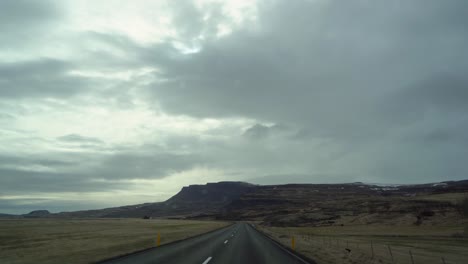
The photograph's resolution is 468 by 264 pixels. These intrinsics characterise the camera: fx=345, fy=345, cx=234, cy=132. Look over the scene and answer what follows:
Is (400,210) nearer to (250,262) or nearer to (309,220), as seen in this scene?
(309,220)

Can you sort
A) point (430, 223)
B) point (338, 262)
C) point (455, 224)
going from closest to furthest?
point (338, 262)
point (455, 224)
point (430, 223)

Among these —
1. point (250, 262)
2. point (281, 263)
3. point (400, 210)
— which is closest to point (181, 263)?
point (250, 262)

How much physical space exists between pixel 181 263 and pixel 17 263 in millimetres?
10172

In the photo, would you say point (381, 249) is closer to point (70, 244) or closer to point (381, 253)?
point (381, 253)

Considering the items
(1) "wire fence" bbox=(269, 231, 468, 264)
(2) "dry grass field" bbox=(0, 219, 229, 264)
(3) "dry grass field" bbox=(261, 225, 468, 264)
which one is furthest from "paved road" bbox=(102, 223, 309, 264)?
(1) "wire fence" bbox=(269, 231, 468, 264)

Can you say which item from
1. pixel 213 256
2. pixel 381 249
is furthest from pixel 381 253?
pixel 213 256

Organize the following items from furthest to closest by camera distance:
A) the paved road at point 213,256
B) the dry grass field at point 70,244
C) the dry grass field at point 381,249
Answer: the dry grass field at point 381,249 → the dry grass field at point 70,244 → the paved road at point 213,256

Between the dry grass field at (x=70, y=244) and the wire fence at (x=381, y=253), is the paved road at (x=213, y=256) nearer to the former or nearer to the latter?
the dry grass field at (x=70, y=244)

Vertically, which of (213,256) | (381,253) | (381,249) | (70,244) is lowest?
(381,249)

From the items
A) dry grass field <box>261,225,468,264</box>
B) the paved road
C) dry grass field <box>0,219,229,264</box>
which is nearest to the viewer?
the paved road

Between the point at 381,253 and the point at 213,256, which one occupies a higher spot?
the point at 213,256

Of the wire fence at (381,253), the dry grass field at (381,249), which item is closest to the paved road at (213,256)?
the dry grass field at (381,249)

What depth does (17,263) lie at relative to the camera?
19.9m

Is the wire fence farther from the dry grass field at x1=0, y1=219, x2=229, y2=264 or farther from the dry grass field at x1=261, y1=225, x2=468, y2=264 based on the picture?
the dry grass field at x1=0, y1=219, x2=229, y2=264
